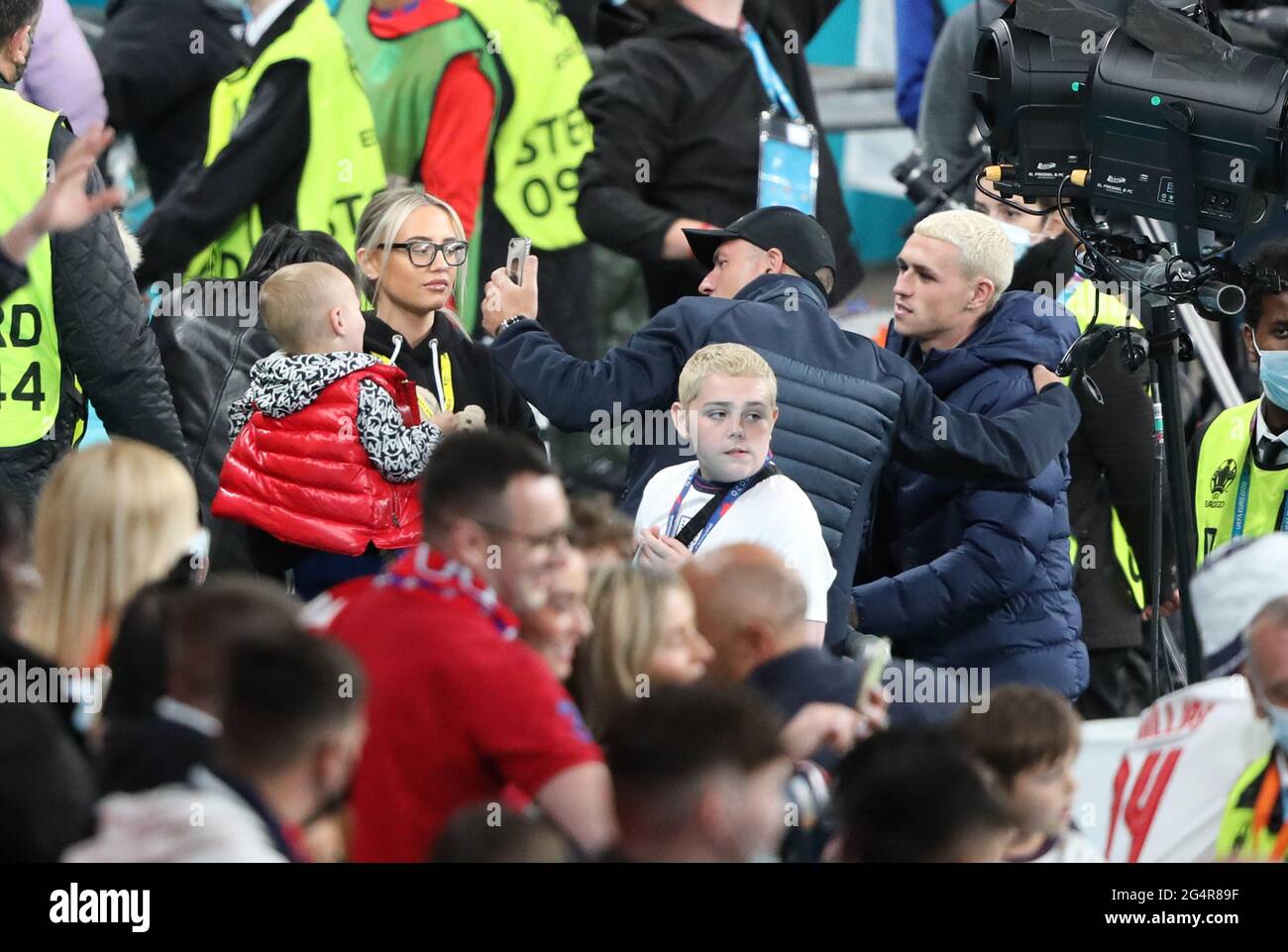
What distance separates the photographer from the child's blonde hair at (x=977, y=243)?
18.1 ft

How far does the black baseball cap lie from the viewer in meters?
5.31

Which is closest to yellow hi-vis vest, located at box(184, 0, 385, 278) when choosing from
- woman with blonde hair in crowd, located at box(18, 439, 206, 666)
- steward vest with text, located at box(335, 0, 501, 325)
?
steward vest with text, located at box(335, 0, 501, 325)

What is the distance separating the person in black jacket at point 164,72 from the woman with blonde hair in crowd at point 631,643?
370cm

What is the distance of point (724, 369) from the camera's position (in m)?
4.72

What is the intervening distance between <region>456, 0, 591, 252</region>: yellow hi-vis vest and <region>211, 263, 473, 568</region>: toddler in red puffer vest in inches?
88.3

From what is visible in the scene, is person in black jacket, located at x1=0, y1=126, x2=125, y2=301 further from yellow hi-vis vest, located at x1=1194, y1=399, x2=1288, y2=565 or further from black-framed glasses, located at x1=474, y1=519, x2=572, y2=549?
yellow hi-vis vest, located at x1=1194, y1=399, x2=1288, y2=565

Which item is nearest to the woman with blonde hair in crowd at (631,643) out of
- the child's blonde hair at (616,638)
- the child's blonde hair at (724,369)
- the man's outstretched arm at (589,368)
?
the child's blonde hair at (616,638)

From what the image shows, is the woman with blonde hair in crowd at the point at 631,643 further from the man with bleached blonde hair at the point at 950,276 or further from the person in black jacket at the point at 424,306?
the man with bleached blonde hair at the point at 950,276

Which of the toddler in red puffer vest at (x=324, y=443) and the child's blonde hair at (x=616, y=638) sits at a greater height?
the toddler in red puffer vest at (x=324, y=443)

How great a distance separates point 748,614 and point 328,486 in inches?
49.0

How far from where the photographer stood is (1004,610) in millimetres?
5527
